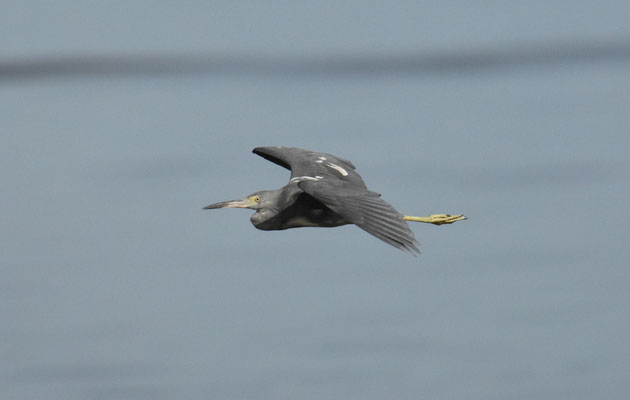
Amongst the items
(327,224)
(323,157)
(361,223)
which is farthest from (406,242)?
(323,157)

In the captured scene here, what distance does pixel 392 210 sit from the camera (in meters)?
10.4

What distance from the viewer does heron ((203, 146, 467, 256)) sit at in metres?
10.2

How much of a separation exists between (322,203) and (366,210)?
1.43m

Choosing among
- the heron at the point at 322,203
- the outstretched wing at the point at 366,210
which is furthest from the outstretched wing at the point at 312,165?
the outstretched wing at the point at 366,210

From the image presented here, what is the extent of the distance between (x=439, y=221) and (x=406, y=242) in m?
3.92

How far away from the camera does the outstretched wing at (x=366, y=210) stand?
32.6 ft

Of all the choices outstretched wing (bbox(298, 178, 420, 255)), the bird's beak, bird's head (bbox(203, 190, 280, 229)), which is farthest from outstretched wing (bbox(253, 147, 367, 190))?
outstretched wing (bbox(298, 178, 420, 255))

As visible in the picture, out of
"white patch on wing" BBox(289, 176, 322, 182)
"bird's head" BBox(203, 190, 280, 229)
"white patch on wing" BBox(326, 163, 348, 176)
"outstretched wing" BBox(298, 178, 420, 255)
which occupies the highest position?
"white patch on wing" BBox(326, 163, 348, 176)

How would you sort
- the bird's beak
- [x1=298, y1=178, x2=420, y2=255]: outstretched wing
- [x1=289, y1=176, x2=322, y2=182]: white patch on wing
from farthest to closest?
1. the bird's beak
2. [x1=289, y1=176, x2=322, y2=182]: white patch on wing
3. [x1=298, y1=178, x2=420, y2=255]: outstretched wing

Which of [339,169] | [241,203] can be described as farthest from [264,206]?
[339,169]

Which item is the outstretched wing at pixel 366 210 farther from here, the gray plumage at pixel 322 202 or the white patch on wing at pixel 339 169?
the white patch on wing at pixel 339 169

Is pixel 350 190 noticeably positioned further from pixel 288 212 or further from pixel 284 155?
pixel 284 155

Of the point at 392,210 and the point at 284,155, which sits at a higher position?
the point at 284,155

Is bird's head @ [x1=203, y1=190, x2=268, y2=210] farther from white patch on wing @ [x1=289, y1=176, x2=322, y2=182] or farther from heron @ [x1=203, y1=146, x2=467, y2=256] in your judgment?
white patch on wing @ [x1=289, y1=176, x2=322, y2=182]
